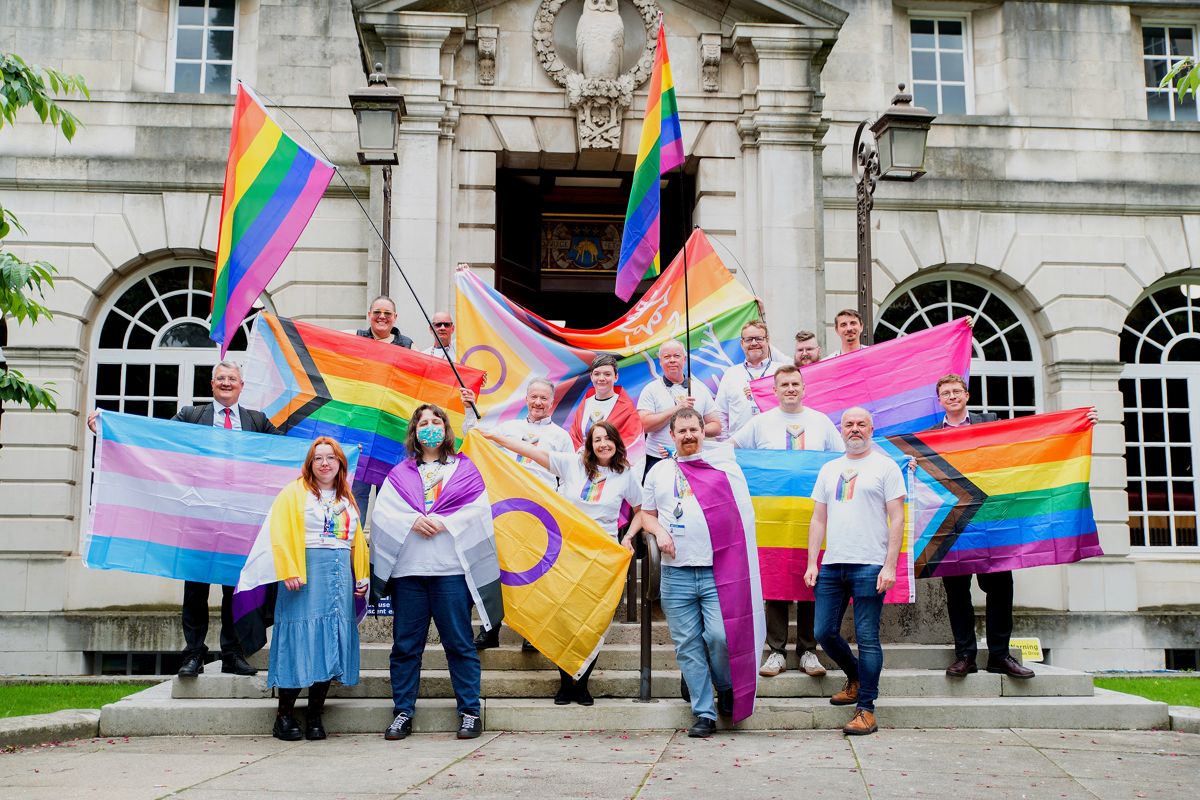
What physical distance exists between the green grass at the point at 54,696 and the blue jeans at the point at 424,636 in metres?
3.41

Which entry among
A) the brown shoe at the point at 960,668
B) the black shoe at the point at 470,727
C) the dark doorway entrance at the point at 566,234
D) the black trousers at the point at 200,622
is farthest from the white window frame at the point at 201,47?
the brown shoe at the point at 960,668

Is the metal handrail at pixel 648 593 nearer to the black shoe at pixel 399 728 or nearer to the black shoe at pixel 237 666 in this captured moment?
the black shoe at pixel 399 728

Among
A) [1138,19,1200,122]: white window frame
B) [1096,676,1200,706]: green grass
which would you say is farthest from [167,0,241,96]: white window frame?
[1096,676,1200,706]: green grass

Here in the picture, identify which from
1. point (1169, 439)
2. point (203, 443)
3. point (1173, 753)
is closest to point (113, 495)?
point (203, 443)

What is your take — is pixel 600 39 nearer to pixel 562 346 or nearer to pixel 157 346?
pixel 562 346

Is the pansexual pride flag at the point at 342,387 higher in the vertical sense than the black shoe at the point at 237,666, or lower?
higher

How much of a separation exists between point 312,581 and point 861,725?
364 cm

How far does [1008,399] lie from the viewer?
50.6ft

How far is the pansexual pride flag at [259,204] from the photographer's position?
8.60 metres

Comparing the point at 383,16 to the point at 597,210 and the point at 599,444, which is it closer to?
the point at 597,210

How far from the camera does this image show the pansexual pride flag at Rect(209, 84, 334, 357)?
28.2 ft

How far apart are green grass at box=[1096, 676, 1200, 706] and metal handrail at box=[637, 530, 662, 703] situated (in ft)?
15.7

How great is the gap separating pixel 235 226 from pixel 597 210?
761 cm

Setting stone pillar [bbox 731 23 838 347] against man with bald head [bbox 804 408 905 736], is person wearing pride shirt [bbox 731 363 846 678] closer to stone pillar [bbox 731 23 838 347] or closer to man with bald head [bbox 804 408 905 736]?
man with bald head [bbox 804 408 905 736]
